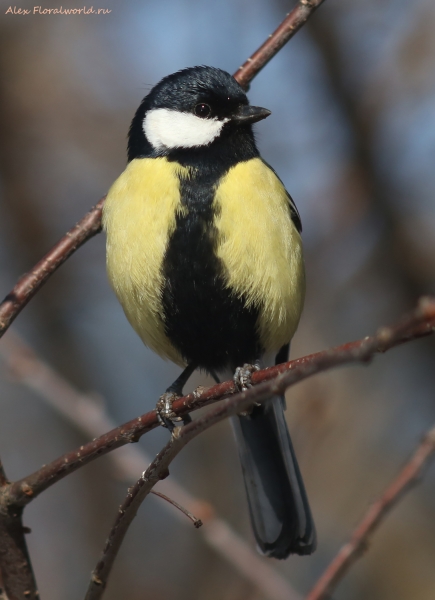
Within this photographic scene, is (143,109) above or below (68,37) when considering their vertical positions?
below

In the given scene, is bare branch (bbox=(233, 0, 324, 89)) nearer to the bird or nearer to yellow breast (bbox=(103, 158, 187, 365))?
the bird

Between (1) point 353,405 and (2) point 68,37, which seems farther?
(2) point 68,37

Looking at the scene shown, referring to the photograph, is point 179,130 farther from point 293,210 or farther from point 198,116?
point 293,210

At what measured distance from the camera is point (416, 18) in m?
5.53

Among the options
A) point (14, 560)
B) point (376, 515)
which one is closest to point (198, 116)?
point (14, 560)

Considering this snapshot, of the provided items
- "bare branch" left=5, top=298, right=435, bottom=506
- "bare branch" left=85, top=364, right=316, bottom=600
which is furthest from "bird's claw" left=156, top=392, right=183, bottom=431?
"bare branch" left=85, top=364, right=316, bottom=600

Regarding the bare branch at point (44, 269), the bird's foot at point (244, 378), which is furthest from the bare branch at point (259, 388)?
the bare branch at point (44, 269)

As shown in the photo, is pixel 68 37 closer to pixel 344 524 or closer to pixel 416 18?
pixel 416 18

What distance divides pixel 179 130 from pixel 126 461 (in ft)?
4.51

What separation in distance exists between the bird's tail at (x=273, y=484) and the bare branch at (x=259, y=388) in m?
1.03

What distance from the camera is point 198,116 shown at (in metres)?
3.14

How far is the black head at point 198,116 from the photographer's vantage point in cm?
308

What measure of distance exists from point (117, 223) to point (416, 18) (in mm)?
3710

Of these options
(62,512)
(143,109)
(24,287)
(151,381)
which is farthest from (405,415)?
(24,287)
